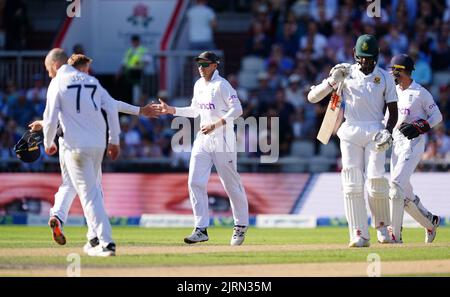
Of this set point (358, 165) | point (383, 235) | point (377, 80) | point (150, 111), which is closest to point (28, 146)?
point (150, 111)

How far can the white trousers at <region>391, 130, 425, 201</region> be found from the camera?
616 inches

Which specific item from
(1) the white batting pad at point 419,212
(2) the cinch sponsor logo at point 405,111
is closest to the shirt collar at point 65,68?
(2) the cinch sponsor logo at point 405,111

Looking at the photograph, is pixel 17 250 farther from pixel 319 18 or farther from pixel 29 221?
pixel 319 18

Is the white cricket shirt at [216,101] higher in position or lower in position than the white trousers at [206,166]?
higher

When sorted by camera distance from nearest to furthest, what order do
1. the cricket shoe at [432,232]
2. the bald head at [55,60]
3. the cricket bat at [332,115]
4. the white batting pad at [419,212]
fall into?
the bald head at [55,60], the cricket bat at [332,115], the white batting pad at [419,212], the cricket shoe at [432,232]

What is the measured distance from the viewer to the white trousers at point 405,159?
51.3 ft

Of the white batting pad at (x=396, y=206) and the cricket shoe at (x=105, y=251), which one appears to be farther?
the white batting pad at (x=396, y=206)

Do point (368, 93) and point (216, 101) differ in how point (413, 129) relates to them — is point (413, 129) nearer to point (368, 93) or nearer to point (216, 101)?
point (368, 93)

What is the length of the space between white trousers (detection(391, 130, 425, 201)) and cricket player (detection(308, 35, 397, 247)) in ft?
2.89

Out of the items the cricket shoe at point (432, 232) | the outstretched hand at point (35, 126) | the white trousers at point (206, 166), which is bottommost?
the cricket shoe at point (432, 232)

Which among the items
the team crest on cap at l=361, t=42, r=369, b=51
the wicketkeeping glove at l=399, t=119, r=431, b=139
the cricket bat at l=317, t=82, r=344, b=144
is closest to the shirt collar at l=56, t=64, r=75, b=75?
the cricket bat at l=317, t=82, r=344, b=144

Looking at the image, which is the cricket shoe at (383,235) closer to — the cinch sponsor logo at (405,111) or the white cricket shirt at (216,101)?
the cinch sponsor logo at (405,111)

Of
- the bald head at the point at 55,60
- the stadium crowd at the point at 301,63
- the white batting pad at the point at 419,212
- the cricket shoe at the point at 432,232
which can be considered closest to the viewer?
the bald head at the point at 55,60

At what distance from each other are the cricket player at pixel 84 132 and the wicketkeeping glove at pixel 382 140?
3.18 m
